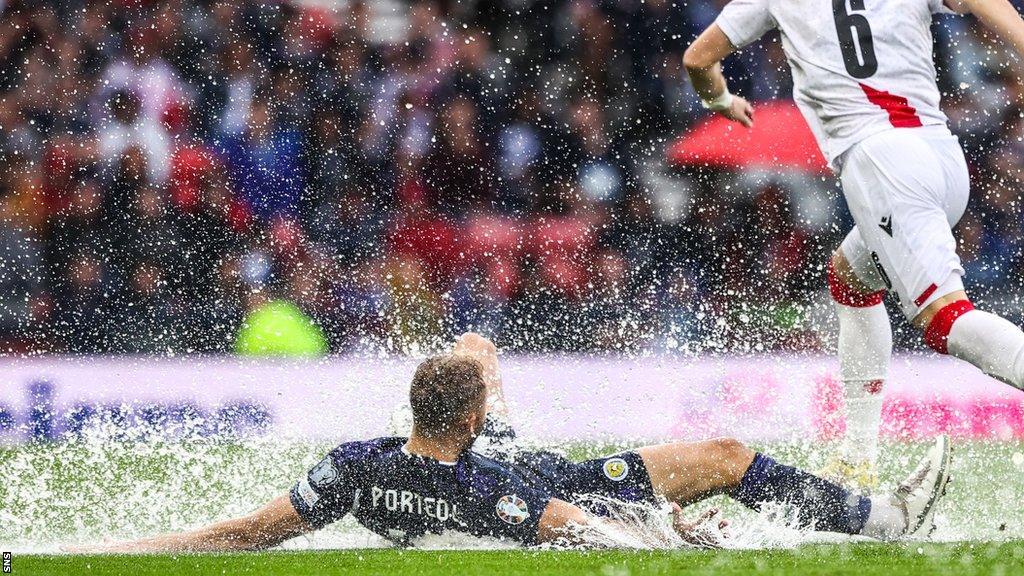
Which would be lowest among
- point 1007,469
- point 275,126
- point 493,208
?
point 1007,469

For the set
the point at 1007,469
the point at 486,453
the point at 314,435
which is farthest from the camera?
the point at 314,435

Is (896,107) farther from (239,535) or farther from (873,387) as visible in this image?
(239,535)

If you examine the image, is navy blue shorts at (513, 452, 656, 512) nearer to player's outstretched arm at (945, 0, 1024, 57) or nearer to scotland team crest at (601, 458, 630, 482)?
scotland team crest at (601, 458, 630, 482)

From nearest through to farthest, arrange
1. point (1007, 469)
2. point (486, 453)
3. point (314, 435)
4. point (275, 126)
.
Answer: point (486, 453) < point (1007, 469) < point (314, 435) < point (275, 126)

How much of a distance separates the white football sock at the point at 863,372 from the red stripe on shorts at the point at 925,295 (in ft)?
2.91

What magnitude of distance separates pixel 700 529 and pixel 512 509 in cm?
58

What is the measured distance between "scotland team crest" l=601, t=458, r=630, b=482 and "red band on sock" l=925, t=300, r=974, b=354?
1058 millimetres

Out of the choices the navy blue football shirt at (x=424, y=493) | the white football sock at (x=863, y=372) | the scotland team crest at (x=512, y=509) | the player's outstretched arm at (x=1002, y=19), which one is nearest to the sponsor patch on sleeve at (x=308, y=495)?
the navy blue football shirt at (x=424, y=493)

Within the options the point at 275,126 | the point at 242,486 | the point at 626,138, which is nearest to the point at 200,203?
the point at 275,126

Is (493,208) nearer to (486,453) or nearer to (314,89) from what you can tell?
(314,89)

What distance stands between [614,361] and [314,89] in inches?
136

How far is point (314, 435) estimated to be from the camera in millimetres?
8734

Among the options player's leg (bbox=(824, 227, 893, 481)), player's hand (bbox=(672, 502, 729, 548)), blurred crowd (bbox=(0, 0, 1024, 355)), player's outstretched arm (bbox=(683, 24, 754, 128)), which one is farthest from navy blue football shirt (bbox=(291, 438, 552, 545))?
blurred crowd (bbox=(0, 0, 1024, 355))

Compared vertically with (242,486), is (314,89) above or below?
above
